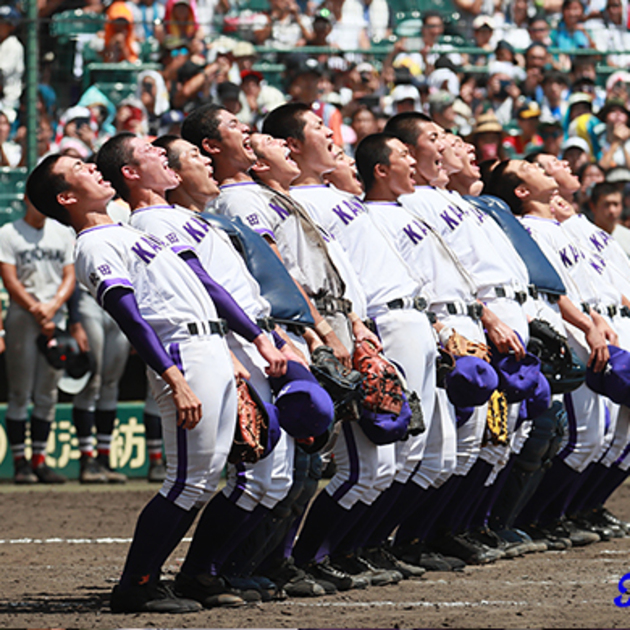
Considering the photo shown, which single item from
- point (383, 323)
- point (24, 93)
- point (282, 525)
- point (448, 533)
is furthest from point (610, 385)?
point (24, 93)

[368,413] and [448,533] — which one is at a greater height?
[368,413]

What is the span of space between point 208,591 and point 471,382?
187 centimetres

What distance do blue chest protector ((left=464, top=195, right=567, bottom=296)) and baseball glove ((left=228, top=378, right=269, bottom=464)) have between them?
2754 mm

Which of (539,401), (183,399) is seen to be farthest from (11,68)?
(183,399)

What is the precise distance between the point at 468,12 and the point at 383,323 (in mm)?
11338

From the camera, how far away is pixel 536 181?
8.27m

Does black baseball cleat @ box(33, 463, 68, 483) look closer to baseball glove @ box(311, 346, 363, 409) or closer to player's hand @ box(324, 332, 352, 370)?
player's hand @ box(324, 332, 352, 370)

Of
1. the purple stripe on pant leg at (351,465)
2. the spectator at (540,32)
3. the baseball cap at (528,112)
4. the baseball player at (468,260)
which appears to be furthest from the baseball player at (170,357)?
the spectator at (540,32)

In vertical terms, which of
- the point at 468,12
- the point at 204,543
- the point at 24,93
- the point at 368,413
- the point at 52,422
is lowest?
the point at 52,422

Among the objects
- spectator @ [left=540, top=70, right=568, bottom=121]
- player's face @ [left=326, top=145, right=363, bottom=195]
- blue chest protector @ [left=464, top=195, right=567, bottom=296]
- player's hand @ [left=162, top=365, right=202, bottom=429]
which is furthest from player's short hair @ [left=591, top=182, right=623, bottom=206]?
player's hand @ [left=162, top=365, right=202, bottom=429]

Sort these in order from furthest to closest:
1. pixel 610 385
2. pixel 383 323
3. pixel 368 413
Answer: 1. pixel 610 385
2. pixel 383 323
3. pixel 368 413

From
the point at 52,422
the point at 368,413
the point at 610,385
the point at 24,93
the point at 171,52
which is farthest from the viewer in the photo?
the point at 171,52

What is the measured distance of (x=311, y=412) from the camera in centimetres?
535

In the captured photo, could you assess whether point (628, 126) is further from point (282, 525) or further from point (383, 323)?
point (282, 525)
